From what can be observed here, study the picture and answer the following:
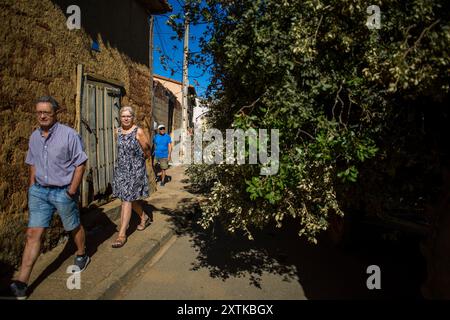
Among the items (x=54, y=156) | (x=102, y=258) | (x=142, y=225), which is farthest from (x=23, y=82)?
(x=142, y=225)

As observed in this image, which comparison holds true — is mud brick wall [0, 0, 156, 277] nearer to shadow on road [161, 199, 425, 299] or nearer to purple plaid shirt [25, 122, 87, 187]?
purple plaid shirt [25, 122, 87, 187]

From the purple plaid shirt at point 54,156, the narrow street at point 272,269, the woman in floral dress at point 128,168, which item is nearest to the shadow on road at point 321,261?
the narrow street at point 272,269

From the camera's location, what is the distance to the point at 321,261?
397cm

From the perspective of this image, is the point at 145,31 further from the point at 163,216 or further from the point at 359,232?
the point at 359,232

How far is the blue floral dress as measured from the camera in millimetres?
4281

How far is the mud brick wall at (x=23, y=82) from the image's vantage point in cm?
333

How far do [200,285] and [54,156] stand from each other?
2.02 m

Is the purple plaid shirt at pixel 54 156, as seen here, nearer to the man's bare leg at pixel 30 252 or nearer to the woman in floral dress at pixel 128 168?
the man's bare leg at pixel 30 252

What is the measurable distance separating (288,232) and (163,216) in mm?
2324

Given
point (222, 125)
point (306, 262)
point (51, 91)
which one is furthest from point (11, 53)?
point (306, 262)

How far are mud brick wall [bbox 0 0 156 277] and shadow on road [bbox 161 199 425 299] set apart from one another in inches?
82.1

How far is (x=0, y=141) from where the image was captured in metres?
3.30

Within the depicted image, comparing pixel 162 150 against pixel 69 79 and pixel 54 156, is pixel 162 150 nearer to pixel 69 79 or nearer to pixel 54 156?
pixel 69 79

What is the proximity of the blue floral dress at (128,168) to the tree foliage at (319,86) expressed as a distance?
1.63 m
